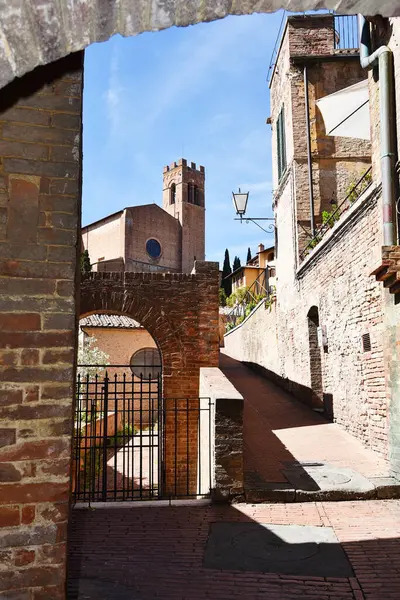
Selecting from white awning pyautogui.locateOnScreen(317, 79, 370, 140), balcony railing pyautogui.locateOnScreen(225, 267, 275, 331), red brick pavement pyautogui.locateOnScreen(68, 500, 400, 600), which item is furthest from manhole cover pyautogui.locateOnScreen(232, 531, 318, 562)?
balcony railing pyautogui.locateOnScreen(225, 267, 275, 331)

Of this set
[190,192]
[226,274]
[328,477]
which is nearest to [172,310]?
[328,477]

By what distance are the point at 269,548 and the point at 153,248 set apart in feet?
136

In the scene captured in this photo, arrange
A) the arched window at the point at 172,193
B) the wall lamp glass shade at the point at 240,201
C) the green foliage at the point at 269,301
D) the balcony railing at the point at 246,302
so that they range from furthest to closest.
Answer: the arched window at the point at 172,193 < the balcony railing at the point at 246,302 < the green foliage at the point at 269,301 < the wall lamp glass shade at the point at 240,201

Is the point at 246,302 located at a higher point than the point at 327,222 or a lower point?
higher

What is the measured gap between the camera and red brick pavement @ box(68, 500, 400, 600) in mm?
3676

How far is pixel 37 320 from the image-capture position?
2.57 m

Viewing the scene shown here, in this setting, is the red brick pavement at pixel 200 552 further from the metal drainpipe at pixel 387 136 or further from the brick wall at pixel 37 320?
the metal drainpipe at pixel 387 136

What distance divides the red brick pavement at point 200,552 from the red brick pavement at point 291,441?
1.07m

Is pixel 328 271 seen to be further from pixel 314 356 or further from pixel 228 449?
pixel 228 449

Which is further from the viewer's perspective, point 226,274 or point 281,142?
point 226,274

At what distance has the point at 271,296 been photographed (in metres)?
17.9

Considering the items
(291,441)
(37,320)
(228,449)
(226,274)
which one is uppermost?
(226,274)

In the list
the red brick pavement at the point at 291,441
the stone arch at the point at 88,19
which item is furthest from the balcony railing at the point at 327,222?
the stone arch at the point at 88,19

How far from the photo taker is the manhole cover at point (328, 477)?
20.7 feet
